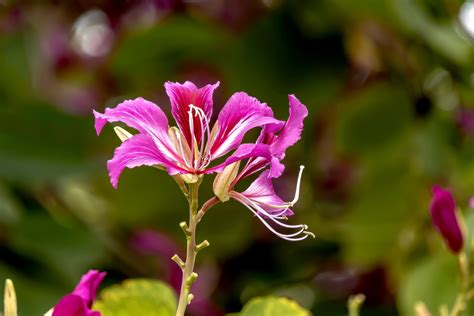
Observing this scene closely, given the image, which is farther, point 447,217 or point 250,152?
point 447,217

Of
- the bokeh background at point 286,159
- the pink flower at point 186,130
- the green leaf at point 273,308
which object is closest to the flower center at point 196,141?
the pink flower at point 186,130

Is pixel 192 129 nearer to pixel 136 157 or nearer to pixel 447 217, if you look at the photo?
pixel 136 157

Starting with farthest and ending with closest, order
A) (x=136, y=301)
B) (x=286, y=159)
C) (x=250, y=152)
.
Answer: (x=286, y=159)
(x=136, y=301)
(x=250, y=152)

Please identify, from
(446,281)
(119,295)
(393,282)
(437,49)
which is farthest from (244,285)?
(119,295)

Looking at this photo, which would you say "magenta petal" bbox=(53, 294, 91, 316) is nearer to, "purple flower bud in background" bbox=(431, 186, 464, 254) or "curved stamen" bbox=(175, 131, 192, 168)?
"curved stamen" bbox=(175, 131, 192, 168)

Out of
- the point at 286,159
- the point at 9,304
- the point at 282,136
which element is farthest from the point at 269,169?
the point at 286,159

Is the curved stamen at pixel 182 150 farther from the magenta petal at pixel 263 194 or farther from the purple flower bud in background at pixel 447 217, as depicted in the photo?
the purple flower bud in background at pixel 447 217
